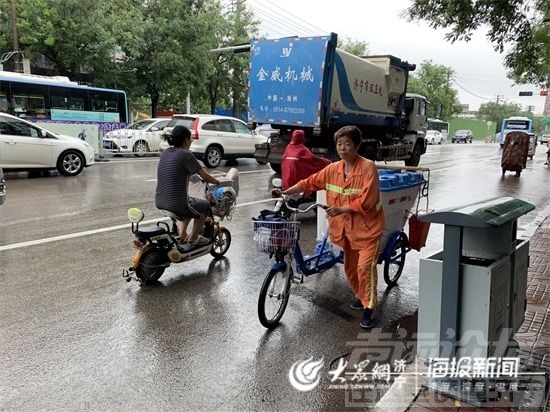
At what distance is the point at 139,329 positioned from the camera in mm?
3998

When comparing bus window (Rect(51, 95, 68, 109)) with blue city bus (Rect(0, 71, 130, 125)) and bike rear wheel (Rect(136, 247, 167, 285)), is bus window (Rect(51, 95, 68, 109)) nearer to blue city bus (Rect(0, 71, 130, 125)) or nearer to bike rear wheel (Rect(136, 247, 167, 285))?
blue city bus (Rect(0, 71, 130, 125))

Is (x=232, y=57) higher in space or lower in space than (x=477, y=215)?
higher

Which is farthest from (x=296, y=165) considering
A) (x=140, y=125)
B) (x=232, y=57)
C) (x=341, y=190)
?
(x=232, y=57)

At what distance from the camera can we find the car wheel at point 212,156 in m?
16.1

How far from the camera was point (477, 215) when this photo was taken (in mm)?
2650

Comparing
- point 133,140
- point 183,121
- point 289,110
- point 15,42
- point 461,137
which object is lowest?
point 133,140

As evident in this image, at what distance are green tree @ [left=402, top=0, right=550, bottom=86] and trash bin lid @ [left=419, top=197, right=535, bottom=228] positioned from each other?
5.18m

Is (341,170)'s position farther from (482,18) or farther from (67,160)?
(67,160)

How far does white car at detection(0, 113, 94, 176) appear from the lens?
11961 millimetres

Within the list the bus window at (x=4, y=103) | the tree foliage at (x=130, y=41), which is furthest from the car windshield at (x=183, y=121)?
the tree foliage at (x=130, y=41)

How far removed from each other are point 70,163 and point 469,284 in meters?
12.4

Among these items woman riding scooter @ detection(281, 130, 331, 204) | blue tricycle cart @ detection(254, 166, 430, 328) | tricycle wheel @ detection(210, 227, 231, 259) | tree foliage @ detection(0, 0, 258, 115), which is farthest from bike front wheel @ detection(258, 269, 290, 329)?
tree foliage @ detection(0, 0, 258, 115)

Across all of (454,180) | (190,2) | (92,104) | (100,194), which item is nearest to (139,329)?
(100,194)

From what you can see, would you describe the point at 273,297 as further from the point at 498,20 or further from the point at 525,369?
the point at 498,20
